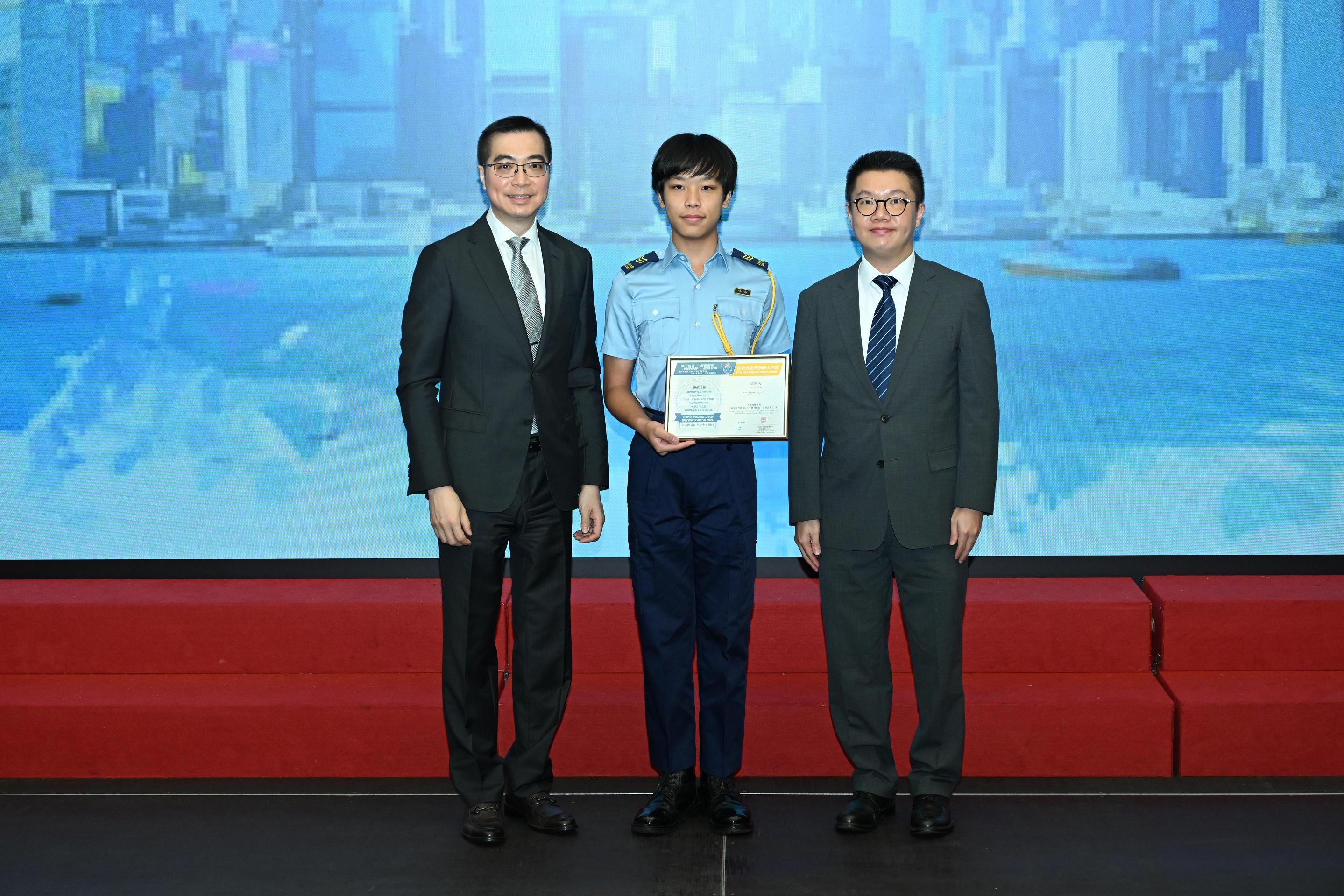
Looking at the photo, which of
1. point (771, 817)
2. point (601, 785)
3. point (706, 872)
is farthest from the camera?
point (601, 785)

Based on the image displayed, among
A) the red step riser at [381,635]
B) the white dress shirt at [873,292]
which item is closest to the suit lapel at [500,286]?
the white dress shirt at [873,292]

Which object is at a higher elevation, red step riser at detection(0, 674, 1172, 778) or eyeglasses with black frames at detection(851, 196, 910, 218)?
eyeglasses with black frames at detection(851, 196, 910, 218)

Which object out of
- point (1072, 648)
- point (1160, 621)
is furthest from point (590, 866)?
point (1160, 621)

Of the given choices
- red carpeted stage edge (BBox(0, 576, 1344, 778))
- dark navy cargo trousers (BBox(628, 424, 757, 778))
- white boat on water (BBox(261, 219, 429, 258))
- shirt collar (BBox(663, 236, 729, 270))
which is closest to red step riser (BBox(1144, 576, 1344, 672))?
red carpeted stage edge (BBox(0, 576, 1344, 778))

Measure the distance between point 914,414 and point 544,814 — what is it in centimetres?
125

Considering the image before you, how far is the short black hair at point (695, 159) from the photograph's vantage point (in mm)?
2561

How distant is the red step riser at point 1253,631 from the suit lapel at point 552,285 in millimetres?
1858

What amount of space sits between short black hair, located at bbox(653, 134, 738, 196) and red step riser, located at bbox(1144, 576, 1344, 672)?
1727mm

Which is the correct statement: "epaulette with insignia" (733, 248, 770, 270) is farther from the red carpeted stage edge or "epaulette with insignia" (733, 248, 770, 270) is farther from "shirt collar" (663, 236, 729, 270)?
the red carpeted stage edge

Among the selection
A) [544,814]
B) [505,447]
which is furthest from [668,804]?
[505,447]

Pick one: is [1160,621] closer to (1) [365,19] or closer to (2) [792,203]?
(2) [792,203]

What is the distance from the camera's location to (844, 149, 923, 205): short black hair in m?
2.59

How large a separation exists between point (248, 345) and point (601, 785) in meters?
1.75

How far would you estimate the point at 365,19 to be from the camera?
11.6 ft
